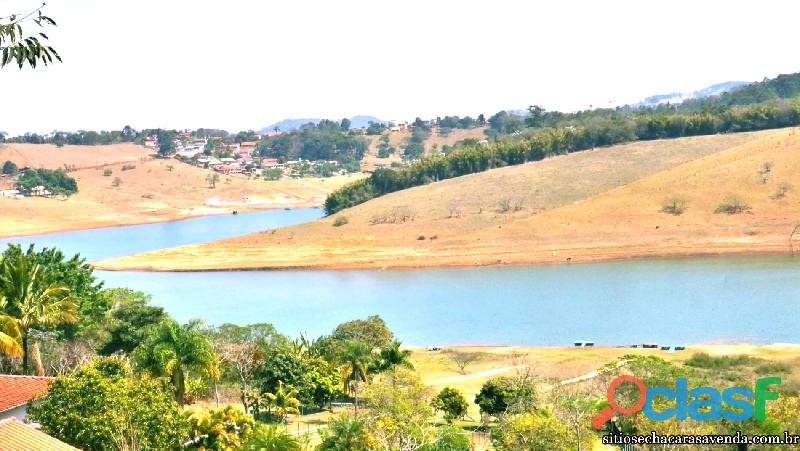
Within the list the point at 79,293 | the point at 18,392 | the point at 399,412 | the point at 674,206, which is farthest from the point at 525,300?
the point at 18,392

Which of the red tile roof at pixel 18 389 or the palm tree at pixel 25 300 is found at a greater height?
the palm tree at pixel 25 300

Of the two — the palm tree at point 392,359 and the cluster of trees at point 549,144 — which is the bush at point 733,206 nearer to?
the cluster of trees at point 549,144

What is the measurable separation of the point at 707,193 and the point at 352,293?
45521 mm

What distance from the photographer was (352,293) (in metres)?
79.2

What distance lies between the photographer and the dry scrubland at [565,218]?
92625 mm

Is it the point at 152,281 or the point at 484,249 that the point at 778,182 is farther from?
the point at 152,281

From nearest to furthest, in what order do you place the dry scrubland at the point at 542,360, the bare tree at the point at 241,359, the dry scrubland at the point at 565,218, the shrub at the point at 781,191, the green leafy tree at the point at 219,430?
the green leafy tree at the point at 219,430
the bare tree at the point at 241,359
the dry scrubland at the point at 542,360
the dry scrubland at the point at 565,218
the shrub at the point at 781,191

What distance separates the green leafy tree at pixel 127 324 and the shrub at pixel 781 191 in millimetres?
74958

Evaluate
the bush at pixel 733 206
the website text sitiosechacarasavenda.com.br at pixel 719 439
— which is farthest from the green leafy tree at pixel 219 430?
the bush at pixel 733 206

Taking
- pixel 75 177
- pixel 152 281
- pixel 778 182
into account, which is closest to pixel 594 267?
pixel 778 182

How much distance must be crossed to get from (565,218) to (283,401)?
75765mm

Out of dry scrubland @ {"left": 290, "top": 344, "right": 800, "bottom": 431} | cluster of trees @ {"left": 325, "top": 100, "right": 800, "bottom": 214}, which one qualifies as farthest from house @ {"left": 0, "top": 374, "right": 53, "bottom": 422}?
cluster of trees @ {"left": 325, "top": 100, "right": 800, "bottom": 214}

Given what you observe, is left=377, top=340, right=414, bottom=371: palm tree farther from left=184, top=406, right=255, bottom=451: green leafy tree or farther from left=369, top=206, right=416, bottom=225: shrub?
left=369, top=206, right=416, bottom=225: shrub

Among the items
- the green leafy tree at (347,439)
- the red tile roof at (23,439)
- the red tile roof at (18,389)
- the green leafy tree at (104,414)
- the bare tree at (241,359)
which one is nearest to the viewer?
the red tile roof at (23,439)
